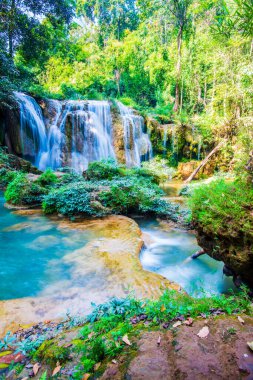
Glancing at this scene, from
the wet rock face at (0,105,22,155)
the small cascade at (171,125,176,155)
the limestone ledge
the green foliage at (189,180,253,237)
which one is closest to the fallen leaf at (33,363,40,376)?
the limestone ledge

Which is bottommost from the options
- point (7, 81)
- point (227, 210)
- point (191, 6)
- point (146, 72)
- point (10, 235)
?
point (10, 235)

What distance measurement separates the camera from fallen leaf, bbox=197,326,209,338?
6.56 feet

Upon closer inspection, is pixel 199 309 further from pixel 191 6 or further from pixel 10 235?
pixel 191 6

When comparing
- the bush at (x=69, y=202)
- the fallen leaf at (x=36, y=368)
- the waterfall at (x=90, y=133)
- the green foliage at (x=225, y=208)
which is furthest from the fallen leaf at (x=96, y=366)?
the waterfall at (x=90, y=133)

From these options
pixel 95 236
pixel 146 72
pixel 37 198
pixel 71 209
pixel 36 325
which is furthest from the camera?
pixel 146 72

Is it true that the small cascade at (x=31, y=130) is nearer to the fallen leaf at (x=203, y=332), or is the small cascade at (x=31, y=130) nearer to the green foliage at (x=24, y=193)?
the green foliage at (x=24, y=193)

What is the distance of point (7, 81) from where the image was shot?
12656 mm

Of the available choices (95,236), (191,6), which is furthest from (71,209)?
(191,6)

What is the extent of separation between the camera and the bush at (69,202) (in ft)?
25.1

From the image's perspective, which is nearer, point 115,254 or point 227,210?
point 227,210

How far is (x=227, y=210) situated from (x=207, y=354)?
1.93 meters

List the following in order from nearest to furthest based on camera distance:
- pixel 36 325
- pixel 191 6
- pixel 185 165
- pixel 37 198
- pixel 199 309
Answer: pixel 199 309
pixel 36 325
pixel 37 198
pixel 185 165
pixel 191 6

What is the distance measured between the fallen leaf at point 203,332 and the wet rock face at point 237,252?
1.38 metres

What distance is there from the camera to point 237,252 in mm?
3244
